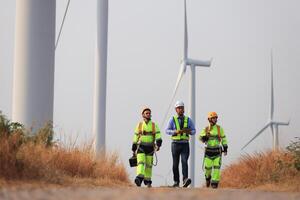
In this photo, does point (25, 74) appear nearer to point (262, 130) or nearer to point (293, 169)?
point (293, 169)

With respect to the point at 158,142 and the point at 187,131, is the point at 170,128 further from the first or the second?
Result: the point at 158,142

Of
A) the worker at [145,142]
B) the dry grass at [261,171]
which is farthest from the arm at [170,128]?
the dry grass at [261,171]

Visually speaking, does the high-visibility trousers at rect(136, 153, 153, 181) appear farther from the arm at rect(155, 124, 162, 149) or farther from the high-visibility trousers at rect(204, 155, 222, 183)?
the high-visibility trousers at rect(204, 155, 222, 183)

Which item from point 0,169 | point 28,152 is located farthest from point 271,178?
point 0,169

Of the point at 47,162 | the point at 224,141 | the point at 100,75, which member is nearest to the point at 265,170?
the point at 224,141

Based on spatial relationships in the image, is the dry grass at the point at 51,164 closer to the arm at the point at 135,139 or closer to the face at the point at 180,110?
the arm at the point at 135,139

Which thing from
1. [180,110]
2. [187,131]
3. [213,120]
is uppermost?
[180,110]

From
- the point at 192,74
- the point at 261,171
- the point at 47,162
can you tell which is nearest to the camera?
the point at 47,162

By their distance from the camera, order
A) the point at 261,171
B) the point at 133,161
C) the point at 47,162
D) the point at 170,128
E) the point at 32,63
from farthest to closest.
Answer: the point at 261,171, the point at 32,63, the point at 170,128, the point at 133,161, the point at 47,162

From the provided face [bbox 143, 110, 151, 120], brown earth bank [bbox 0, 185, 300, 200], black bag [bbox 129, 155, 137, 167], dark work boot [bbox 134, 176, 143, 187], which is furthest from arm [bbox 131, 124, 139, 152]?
brown earth bank [bbox 0, 185, 300, 200]
